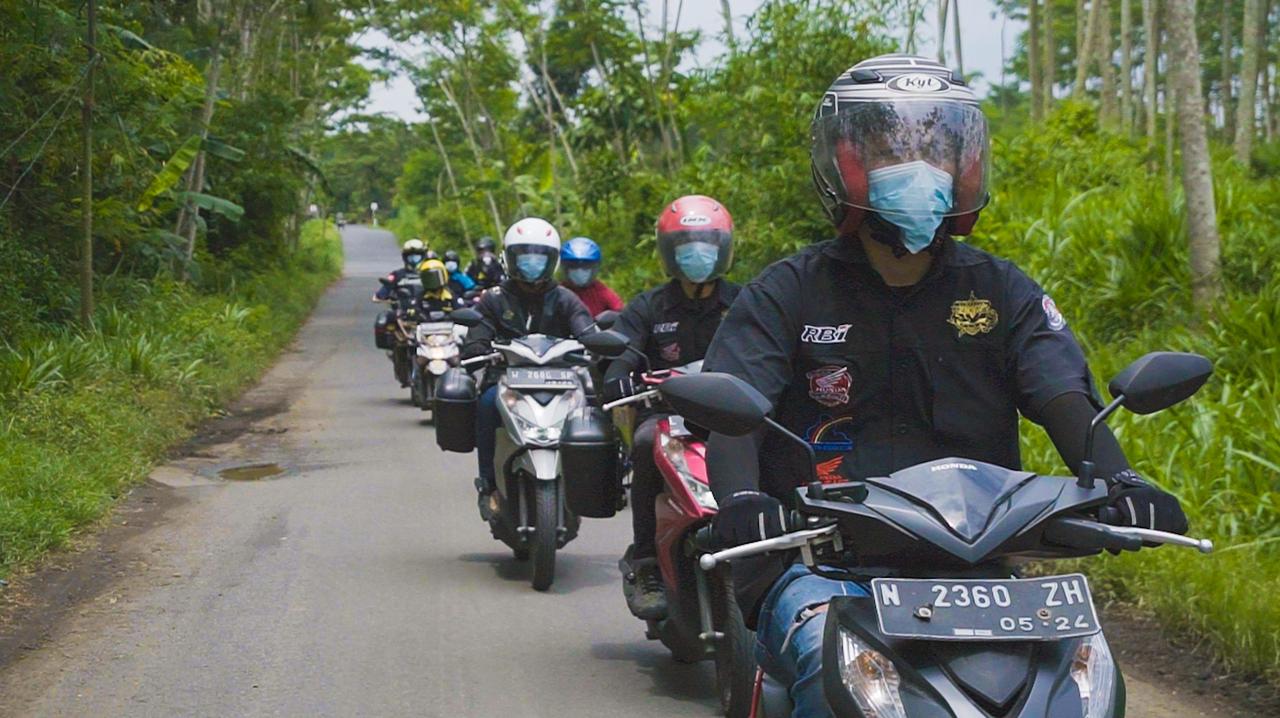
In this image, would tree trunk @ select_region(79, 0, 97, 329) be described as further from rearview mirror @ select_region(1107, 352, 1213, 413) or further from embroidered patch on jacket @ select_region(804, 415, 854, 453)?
rearview mirror @ select_region(1107, 352, 1213, 413)

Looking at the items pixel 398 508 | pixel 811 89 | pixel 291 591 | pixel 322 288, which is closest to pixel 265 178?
pixel 322 288

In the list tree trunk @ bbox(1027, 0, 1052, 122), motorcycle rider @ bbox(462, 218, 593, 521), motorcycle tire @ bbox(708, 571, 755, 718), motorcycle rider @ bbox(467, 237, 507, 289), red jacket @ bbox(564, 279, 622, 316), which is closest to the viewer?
motorcycle tire @ bbox(708, 571, 755, 718)

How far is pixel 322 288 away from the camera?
4375cm

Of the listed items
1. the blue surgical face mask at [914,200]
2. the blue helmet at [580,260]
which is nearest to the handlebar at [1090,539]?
the blue surgical face mask at [914,200]

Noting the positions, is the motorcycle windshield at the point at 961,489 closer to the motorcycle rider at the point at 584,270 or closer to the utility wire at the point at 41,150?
the motorcycle rider at the point at 584,270

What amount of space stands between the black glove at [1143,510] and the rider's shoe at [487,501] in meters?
6.10

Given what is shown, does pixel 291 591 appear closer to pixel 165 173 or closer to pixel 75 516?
pixel 75 516

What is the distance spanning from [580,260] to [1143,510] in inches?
291

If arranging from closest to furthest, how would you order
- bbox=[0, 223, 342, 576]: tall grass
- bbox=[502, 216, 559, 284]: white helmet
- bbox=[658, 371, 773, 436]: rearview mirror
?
bbox=[658, 371, 773, 436]: rearview mirror, bbox=[502, 216, 559, 284]: white helmet, bbox=[0, 223, 342, 576]: tall grass

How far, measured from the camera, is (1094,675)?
9.51 feet

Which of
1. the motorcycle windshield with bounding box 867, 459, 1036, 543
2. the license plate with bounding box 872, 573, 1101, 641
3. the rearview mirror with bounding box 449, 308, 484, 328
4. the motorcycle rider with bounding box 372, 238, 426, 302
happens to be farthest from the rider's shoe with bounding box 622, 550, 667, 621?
the motorcycle rider with bounding box 372, 238, 426, 302

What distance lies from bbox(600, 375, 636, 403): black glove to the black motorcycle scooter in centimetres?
406

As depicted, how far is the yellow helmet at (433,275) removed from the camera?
18359mm

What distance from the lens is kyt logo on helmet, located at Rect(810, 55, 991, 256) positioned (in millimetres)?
3600
